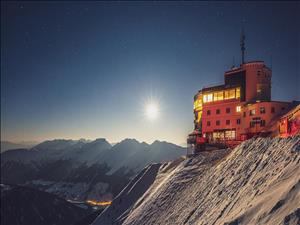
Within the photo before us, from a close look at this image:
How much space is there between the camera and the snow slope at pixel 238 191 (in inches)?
553

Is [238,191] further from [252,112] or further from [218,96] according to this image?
[218,96]

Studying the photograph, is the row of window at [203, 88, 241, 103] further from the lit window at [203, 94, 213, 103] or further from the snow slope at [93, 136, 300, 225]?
the snow slope at [93, 136, 300, 225]

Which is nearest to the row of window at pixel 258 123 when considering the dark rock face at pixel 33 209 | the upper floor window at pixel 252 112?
the upper floor window at pixel 252 112

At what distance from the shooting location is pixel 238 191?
19703 mm

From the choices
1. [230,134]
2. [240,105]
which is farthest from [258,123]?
[230,134]

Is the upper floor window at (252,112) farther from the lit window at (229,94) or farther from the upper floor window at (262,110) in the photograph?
the lit window at (229,94)

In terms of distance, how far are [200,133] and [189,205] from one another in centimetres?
3272

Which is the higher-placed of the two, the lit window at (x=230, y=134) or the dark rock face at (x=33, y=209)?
the lit window at (x=230, y=134)

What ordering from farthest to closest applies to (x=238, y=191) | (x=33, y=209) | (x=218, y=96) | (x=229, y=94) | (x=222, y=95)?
(x=33, y=209)
(x=218, y=96)
(x=222, y=95)
(x=229, y=94)
(x=238, y=191)

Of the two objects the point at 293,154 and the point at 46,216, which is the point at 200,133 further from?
the point at 46,216

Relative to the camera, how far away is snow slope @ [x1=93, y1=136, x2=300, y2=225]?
46.1 ft

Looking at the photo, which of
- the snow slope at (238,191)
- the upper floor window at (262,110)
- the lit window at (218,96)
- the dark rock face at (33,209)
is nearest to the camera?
the snow slope at (238,191)

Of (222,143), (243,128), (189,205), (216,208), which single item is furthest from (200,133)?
(216,208)

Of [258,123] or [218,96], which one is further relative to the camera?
[218,96]
